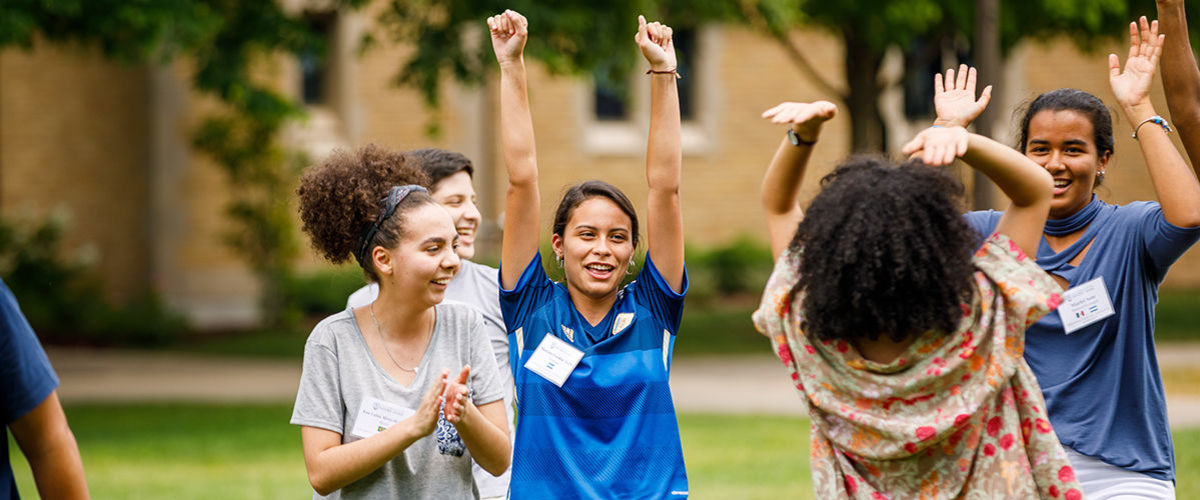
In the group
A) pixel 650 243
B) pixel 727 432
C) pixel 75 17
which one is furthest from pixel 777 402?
pixel 650 243

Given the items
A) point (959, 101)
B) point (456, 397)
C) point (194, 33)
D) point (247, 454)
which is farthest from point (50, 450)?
point (194, 33)

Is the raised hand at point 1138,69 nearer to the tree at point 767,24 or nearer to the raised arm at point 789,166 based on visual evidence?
the raised arm at point 789,166

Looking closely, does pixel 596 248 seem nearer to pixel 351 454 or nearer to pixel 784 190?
pixel 784 190

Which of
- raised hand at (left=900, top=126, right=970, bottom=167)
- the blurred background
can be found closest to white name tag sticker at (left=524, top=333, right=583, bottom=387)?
raised hand at (left=900, top=126, right=970, bottom=167)

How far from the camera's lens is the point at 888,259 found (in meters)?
2.72

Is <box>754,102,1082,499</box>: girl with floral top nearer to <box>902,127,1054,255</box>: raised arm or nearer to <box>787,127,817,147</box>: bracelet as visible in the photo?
<box>902,127,1054,255</box>: raised arm

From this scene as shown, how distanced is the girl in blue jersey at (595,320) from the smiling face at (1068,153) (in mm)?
1093

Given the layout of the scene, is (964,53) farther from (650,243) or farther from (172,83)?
(650,243)

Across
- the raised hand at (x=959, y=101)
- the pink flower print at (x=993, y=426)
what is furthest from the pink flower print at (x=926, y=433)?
the raised hand at (x=959, y=101)

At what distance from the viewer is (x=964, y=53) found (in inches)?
747

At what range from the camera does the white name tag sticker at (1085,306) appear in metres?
3.49

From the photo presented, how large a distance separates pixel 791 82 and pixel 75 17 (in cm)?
1572

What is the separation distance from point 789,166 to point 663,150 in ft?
1.39

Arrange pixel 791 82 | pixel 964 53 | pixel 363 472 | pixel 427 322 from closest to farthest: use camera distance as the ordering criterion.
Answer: pixel 363 472, pixel 427 322, pixel 964 53, pixel 791 82
